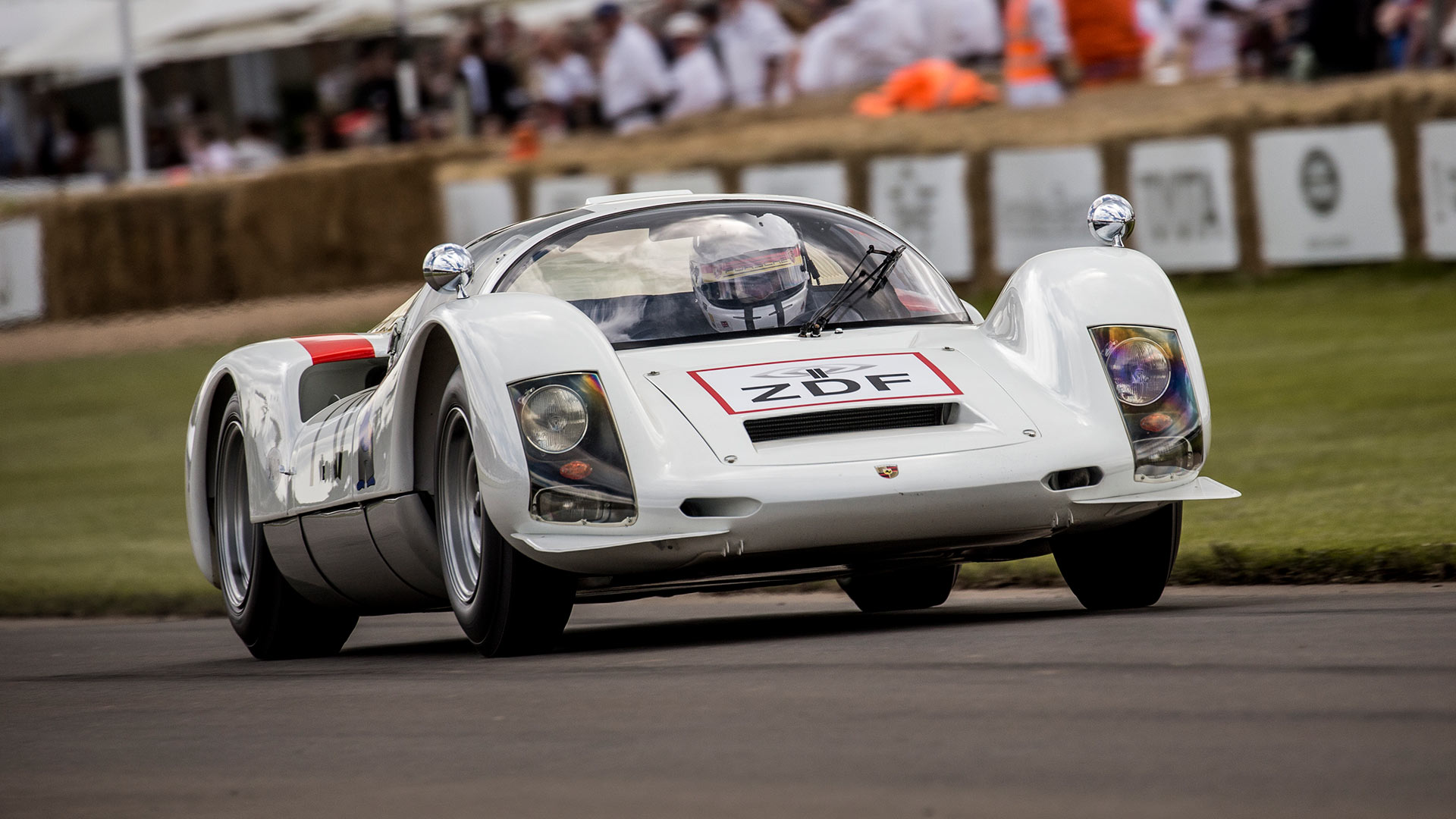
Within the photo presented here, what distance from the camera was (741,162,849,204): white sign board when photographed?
64.1 ft

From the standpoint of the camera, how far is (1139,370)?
6.14 meters

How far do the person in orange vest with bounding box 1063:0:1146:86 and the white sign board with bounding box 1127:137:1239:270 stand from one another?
139cm

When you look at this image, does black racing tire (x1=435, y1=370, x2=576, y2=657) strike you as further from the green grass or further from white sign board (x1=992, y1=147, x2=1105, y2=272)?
white sign board (x1=992, y1=147, x2=1105, y2=272)

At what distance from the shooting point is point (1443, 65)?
17.3 metres

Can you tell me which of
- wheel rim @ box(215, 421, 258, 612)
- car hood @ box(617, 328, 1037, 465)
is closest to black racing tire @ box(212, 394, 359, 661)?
wheel rim @ box(215, 421, 258, 612)

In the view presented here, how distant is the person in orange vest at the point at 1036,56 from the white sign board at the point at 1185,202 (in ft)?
5.11

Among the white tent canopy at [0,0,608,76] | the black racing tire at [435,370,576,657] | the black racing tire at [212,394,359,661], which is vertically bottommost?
the black racing tire at [212,394,359,661]

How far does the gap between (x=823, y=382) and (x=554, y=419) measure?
70 cm

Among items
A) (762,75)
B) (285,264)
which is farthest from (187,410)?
(762,75)

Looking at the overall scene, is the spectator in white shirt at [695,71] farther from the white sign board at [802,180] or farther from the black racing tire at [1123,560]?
the black racing tire at [1123,560]

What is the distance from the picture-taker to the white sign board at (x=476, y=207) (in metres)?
21.6

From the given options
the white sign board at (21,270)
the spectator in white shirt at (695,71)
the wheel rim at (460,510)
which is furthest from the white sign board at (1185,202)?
the white sign board at (21,270)

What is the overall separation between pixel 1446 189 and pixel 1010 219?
3.63 m

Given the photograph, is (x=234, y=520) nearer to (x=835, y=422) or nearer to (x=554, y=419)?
(x=554, y=419)
